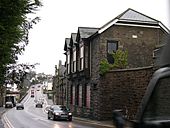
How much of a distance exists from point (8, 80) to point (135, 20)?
23001mm

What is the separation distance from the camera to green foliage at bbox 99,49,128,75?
37594mm

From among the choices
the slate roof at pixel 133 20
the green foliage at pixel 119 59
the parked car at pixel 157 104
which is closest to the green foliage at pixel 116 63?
the green foliage at pixel 119 59

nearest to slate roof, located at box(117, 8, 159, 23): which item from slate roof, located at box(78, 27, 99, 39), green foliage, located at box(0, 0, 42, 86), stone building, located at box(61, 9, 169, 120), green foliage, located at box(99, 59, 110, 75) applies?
stone building, located at box(61, 9, 169, 120)

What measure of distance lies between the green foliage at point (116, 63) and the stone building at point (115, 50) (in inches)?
23.5

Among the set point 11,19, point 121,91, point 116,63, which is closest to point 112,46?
point 116,63

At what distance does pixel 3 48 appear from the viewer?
12.3 metres

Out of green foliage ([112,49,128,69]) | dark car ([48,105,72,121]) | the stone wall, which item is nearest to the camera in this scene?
the stone wall

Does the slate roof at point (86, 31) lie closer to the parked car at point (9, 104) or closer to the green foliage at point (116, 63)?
the green foliage at point (116, 63)

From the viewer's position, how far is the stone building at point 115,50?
35.7m

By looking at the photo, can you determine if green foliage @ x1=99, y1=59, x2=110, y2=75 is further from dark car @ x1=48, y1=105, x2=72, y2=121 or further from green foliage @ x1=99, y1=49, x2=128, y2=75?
dark car @ x1=48, y1=105, x2=72, y2=121

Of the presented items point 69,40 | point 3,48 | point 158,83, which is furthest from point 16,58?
point 69,40

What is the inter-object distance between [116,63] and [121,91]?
280cm

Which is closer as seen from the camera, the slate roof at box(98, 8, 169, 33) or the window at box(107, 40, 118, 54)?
the slate roof at box(98, 8, 169, 33)

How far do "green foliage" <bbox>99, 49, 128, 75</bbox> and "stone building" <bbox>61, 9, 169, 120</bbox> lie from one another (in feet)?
1.96
